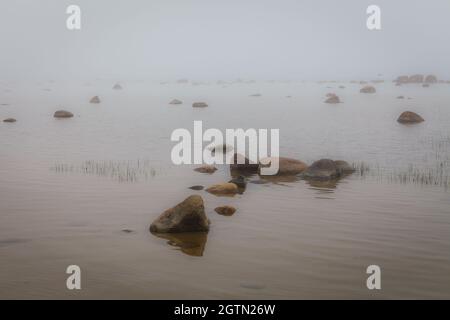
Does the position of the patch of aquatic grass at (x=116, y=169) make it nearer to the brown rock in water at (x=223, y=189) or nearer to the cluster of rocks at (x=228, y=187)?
the cluster of rocks at (x=228, y=187)

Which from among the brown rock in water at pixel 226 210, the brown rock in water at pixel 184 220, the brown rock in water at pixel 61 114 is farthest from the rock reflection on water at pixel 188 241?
the brown rock in water at pixel 61 114

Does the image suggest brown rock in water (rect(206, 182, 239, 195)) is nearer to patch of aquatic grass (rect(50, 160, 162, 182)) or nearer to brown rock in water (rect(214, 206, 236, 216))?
brown rock in water (rect(214, 206, 236, 216))

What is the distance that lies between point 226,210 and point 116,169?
30.9 feet

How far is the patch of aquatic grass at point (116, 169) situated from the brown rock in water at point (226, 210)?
246 inches

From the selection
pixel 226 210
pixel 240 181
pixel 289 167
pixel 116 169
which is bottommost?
pixel 226 210

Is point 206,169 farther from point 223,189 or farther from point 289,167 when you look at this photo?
point 223,189

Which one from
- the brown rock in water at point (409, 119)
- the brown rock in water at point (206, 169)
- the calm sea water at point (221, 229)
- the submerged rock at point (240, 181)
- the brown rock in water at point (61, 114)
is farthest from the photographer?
the brown rock in water at point (61, 114)

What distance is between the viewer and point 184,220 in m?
15.6

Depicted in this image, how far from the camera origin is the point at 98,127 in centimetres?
4656

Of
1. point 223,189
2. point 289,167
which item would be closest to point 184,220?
point 223,189

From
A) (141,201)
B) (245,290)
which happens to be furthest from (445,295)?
(141,201)

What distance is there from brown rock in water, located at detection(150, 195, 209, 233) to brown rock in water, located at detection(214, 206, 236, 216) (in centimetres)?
209

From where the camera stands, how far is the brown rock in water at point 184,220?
15.5 metres

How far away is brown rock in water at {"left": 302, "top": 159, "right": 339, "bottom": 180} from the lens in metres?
23.6
